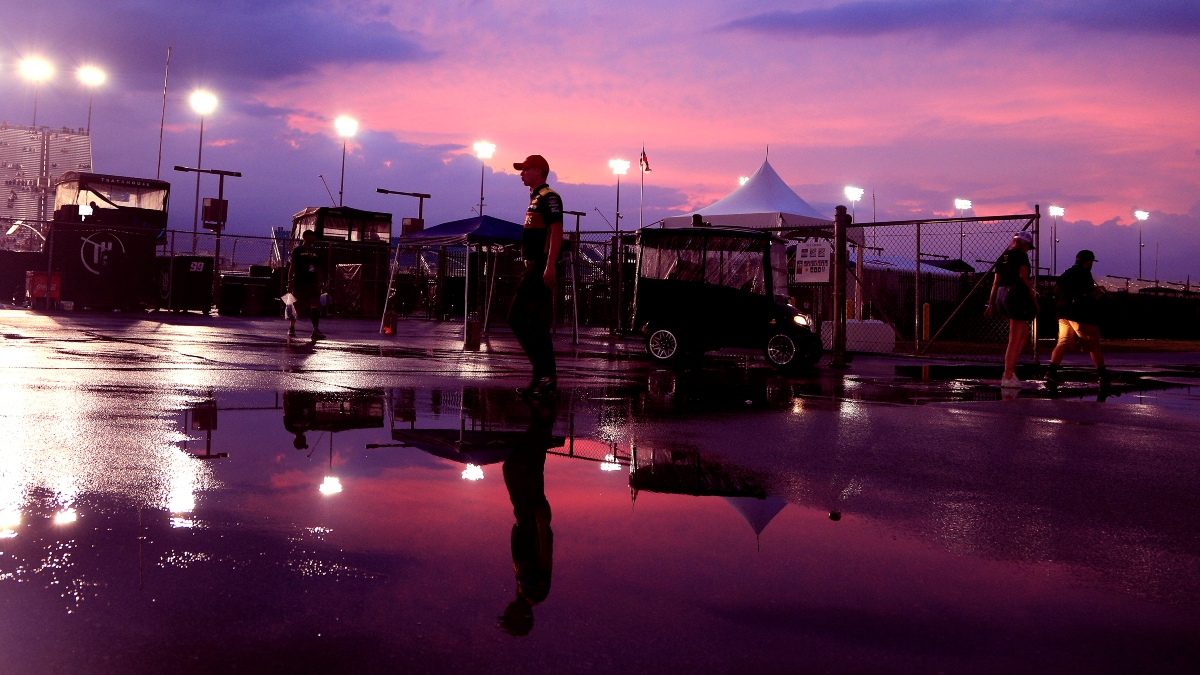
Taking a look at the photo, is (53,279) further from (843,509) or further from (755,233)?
(843,509)

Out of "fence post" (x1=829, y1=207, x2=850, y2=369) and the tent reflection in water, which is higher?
"fence post" (x1=829, y1=207, x2=850, y2=369)

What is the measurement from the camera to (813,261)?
577 inches

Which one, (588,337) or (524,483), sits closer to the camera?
(524,483)

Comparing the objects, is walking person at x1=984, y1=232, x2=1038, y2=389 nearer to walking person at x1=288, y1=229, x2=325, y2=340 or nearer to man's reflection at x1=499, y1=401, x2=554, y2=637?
man's reflection at x1=499, y1=401, x2=554, y2=637

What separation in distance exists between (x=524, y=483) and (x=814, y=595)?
1.67m


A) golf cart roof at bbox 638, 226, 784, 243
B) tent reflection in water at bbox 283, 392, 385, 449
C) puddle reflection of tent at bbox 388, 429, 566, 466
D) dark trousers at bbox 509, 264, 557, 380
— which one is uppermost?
golf cart roof at bbox 638, 226, 784, 243

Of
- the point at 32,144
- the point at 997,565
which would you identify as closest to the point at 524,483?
the point at 997,565

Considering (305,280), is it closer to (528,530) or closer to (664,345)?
(664,345)

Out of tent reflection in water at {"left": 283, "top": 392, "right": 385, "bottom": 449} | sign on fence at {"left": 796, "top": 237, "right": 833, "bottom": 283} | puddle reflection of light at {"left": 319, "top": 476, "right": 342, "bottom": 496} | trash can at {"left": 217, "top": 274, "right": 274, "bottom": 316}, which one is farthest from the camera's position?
trash can at {"left": 217, "top": 274, "right": 274, "bottom": 316}

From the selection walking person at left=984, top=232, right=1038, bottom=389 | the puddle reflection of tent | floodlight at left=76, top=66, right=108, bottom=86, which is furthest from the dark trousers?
floodlight at left=76, top=66, right=108, bottom=86

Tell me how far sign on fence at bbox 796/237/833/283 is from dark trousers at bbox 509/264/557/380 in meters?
7.82

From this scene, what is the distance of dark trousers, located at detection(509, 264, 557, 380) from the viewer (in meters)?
7.65

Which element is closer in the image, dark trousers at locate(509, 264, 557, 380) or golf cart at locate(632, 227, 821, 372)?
dark trousers at locate(509, 264, 557, 380)

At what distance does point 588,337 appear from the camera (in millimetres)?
21156
